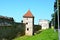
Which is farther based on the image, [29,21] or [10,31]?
[29,21]

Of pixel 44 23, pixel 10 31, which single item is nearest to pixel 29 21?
pixel 10 31

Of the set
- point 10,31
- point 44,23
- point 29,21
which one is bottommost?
point 10,31

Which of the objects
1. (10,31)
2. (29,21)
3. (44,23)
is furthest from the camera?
(44,23)

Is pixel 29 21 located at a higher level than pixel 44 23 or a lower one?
higher

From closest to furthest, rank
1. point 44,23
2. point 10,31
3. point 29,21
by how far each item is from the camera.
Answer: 1. point 10,31
2. point 29,21
3. point 44,23

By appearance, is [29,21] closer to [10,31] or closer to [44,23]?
[10,31]

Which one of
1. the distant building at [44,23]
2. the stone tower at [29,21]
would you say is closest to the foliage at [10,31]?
the stone tower at [29,21]

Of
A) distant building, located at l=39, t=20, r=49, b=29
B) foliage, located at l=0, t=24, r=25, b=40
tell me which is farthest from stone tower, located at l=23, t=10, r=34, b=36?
distant building, located at l=39, t=20, r=49, b=29

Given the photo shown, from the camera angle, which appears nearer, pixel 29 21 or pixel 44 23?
pixel 29 21

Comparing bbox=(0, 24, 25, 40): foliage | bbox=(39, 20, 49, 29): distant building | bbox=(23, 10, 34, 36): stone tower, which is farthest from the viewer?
bbox=(39, 20, 49, 29): distant building

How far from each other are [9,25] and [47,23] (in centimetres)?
2132

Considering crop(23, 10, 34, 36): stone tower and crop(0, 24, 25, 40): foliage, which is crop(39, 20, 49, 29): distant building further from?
crop(0, 24, 25, 40): foliage

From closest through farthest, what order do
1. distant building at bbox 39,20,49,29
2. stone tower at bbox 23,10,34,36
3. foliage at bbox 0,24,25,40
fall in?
foliage at bbox 0,24,25,40 → stone tower at bbox 23,10,34,36 → distant building at bbox 39,20,49,29

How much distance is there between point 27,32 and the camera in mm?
32656
